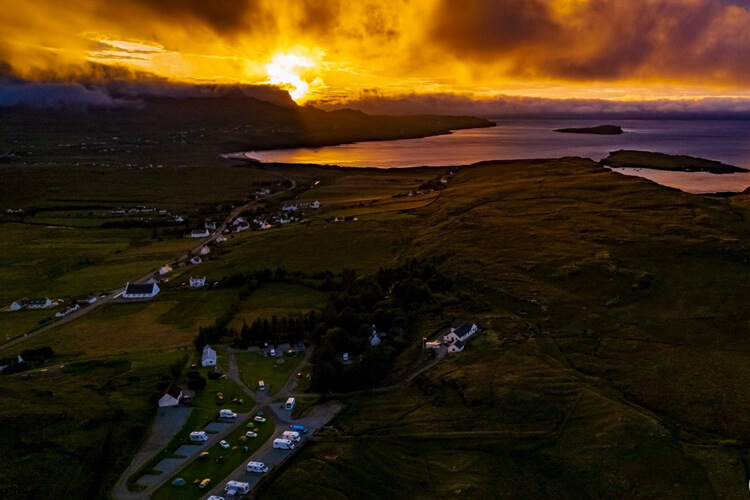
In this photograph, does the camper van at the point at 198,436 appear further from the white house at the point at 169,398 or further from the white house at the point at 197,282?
the white house at the point at 197,282

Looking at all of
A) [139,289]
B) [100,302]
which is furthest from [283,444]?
[100,302]

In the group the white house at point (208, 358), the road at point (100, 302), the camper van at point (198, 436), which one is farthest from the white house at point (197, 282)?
the camper van at point (198, 436)

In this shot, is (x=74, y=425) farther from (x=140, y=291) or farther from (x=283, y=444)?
(x=140, y=291)

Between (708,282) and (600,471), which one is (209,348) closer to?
(600,471)

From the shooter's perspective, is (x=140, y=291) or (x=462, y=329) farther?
(x=140, y=291)

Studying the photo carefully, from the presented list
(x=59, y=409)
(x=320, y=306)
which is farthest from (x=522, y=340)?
(x=59, y=409)

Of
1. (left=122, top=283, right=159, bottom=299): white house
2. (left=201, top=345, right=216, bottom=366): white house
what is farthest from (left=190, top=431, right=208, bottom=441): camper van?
(left=122, top=283, right=159, bottom=299): white house
